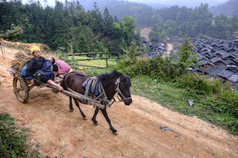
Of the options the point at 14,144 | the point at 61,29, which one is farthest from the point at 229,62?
the point at 61,29

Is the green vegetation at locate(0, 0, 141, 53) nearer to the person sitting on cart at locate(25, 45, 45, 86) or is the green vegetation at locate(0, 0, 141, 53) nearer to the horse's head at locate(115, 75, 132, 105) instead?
the person sitting on cart at locate(25, 45, 45, 86)

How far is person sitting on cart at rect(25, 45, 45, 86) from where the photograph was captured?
407 cm

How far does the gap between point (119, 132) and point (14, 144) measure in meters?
2.61

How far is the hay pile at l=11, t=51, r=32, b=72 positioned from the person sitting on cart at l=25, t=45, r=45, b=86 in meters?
0.71

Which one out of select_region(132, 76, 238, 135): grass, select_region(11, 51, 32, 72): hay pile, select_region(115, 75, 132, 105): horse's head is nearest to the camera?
select_region(115, 75, 132, 105): horse's head

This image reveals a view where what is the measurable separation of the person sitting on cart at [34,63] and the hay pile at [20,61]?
71cm

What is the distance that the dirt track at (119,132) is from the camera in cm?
355

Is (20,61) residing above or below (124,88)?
above

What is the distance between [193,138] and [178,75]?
4812 millimetres

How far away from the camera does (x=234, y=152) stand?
13.4 ft

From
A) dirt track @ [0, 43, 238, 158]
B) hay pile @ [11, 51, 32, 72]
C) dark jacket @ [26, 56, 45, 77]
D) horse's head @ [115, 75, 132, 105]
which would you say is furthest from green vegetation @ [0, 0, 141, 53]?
horse's head @ [115, 75, 132, 105]

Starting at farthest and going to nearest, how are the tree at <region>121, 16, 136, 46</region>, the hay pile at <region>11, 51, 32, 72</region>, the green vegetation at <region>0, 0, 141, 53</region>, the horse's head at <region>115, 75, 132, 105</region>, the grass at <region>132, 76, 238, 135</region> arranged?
the tree at <region>121, 16, 136, 46</region> < the green vegetation at <region>0, 0, 141, 53</region> < the grass at <region>132, 76, 238, 135</region> < the hay pile at <region>11, 51, 32, 72</region> < the horse's head at <region>115, 75, 132, 105</region>

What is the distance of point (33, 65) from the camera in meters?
4.18

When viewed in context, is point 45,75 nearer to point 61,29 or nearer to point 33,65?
point 33,65
